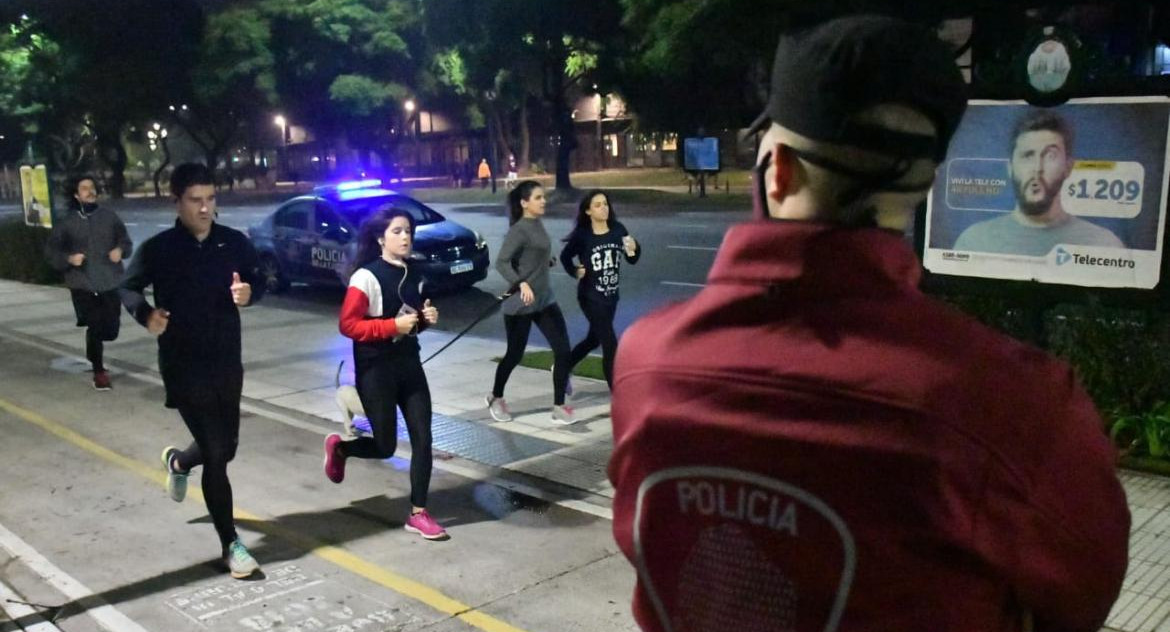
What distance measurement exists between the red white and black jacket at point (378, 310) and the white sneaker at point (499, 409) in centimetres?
243

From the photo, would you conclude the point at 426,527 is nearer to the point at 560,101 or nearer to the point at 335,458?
the point at 335,458

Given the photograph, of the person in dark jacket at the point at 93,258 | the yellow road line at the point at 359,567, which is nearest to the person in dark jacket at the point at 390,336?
the yellow road line at the point at 359,567

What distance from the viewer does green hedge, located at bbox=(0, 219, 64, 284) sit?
17.7m

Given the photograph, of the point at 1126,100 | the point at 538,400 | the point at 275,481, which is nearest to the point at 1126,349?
the point at 1126,100

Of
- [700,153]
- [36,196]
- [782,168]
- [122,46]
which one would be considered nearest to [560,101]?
[700,153]

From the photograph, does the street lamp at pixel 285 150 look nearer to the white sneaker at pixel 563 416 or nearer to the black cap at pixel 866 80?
the white sneaker at pixel 563 416

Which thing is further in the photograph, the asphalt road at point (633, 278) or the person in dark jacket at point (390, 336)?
the asphalt road at point (633, 278)

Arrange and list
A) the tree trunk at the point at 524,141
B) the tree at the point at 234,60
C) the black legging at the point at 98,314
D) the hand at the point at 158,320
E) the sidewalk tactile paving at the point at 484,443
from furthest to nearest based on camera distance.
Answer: the tree trunk at the point at 524,141 → the tree at the point at 234,60 → the black legging at the point at 98,314 → the sidewalk tactile paving at the point at 484,443 → the hand at the point at 158,320

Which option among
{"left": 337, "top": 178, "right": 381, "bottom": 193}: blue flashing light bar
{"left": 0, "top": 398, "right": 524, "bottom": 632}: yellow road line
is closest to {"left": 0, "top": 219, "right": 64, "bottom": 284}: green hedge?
{"left": 337, "top": 178, "right": 381, "bottom": 193}: blue flashing light bar

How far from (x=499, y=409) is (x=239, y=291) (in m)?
3.06

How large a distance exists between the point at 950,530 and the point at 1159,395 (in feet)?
20.0

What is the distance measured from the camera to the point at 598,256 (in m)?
7.54

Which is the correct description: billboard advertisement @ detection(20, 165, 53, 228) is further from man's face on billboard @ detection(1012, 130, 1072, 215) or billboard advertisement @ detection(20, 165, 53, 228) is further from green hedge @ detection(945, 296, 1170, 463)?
green hedge @ detection(945, 296, 1170, 463)

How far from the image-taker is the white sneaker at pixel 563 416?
775 cm
